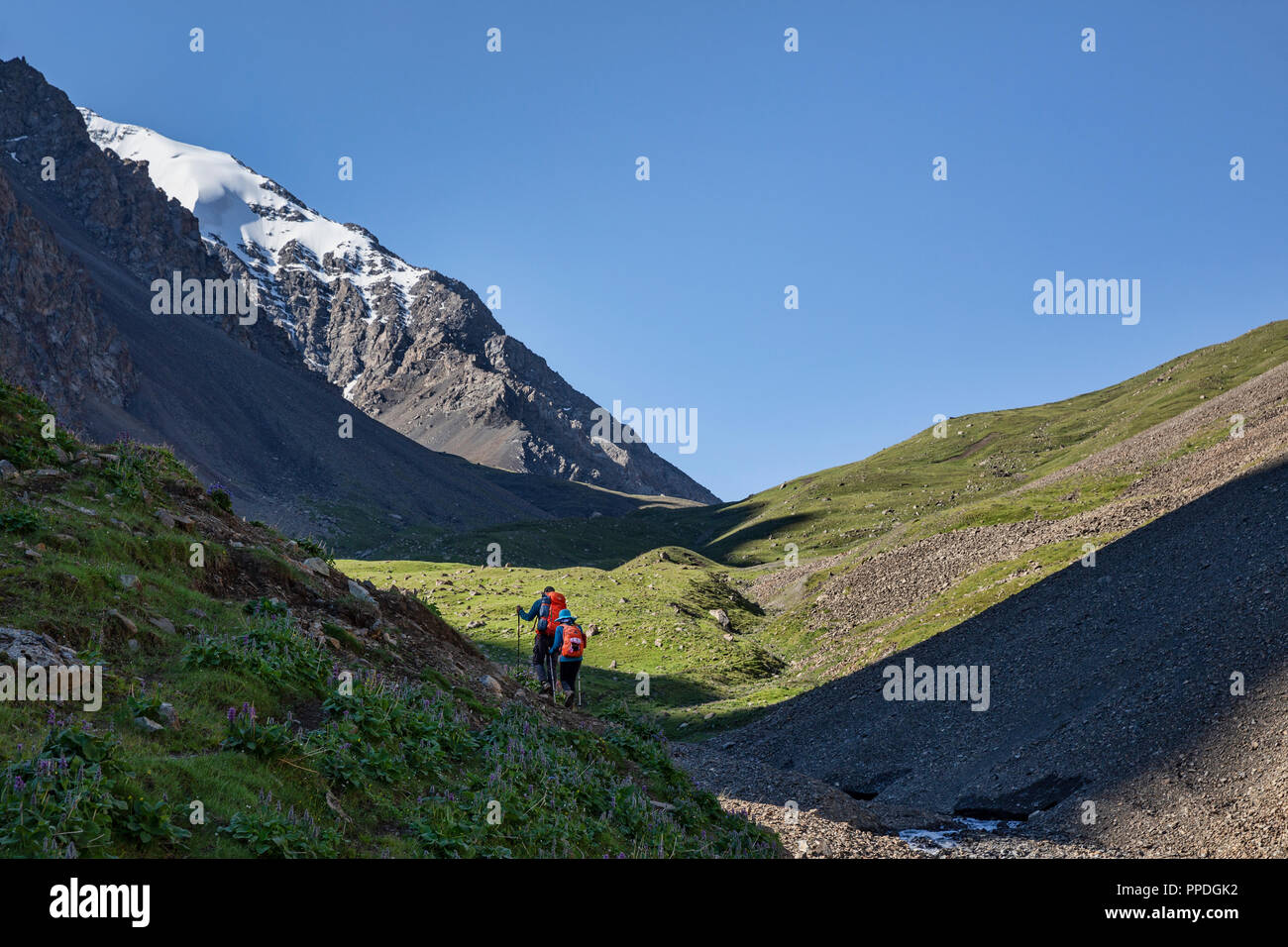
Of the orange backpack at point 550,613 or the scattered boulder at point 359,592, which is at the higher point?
the scattered boulder at point 359,592

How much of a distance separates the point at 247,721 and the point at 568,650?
13.2m

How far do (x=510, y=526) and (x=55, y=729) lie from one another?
161m

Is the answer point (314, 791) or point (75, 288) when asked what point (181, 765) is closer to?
point (314, 791)

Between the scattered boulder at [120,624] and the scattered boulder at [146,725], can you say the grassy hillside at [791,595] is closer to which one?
the scattered boulder at [120,624]

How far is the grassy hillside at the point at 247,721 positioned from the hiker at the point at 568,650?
3.46 metres

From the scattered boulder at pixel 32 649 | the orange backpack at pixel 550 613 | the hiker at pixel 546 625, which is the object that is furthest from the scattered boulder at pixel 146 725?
the orange backpack at pixel 550 613

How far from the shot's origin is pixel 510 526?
167m

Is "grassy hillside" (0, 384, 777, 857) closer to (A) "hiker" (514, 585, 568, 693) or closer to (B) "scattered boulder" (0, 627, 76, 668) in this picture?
(B) "scattered boulder" (0, 627, 76, 668)

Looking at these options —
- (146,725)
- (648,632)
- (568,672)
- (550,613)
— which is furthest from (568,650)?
(648,632)

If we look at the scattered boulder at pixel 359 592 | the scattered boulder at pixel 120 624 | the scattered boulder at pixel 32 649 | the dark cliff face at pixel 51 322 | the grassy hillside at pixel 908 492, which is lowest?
the scattered boulder at pixel 32 649

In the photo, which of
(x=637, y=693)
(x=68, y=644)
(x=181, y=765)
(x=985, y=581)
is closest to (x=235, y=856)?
(x=181, y=765)

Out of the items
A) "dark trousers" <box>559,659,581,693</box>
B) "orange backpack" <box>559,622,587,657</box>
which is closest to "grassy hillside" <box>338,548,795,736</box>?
"dark trousers" <box>559,659,581,693</box>

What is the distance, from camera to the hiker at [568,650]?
2262 cm

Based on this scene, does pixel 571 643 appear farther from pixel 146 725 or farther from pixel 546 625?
pixel 146 725
